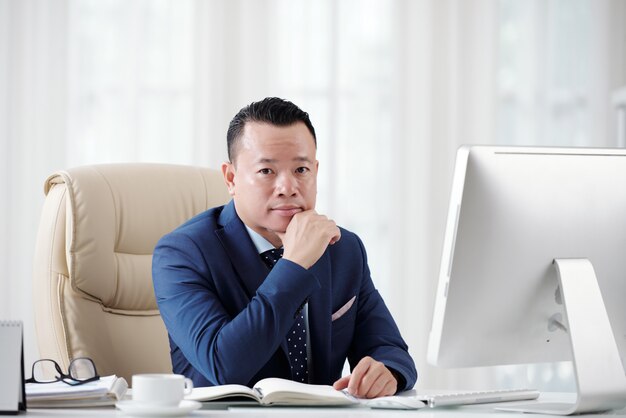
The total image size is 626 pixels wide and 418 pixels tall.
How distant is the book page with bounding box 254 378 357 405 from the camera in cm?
139

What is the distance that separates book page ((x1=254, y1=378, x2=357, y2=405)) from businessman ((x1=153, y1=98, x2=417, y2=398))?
164 mm

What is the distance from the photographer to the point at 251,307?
1611 mm

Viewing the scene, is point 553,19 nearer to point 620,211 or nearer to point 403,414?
point 620,211

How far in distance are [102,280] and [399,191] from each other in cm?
174

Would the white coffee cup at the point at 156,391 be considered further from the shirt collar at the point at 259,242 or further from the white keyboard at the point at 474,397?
the shirt collar at the point at 259,242

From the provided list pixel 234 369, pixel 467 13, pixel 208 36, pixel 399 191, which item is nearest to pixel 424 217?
pixel 399 191

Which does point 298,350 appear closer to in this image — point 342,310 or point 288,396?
point 342,310

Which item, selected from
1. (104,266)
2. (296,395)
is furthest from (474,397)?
(104,266)

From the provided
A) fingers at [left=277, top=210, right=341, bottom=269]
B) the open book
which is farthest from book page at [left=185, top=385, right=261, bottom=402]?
fingers at [left=277, top=210, right=341, bottom=269]

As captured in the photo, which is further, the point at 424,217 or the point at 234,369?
the point at 424,217

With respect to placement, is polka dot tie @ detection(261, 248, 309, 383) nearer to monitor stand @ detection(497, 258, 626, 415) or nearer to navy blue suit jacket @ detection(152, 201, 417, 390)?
navy blue suit jacket @ detection(152, 201, 417, 390)

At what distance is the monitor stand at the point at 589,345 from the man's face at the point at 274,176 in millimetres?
648

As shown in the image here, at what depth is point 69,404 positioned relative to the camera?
1.40 meters

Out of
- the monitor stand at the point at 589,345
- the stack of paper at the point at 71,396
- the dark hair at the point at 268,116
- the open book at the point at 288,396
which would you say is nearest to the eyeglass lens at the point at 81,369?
the stack of paper at the point at 71,396
